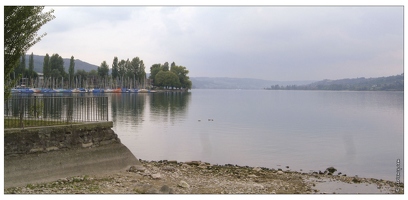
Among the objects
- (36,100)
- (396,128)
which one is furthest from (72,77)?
(36,100)

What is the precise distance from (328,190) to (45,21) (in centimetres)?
1244

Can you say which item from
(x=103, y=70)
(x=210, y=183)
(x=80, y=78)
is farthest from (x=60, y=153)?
(x=103, y=70)

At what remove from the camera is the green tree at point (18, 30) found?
15648 mm

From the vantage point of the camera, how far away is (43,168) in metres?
14.8

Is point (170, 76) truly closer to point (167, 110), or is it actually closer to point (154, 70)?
point (154, 70)

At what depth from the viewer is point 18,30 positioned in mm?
16047

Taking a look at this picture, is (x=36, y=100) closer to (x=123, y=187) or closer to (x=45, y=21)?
(x=45, y=21)

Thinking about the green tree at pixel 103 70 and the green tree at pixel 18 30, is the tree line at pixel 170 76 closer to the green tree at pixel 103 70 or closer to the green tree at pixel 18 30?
the green tree at pixel 103 70

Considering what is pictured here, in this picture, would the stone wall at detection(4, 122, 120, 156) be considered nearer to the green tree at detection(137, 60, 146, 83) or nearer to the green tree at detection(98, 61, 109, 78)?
the green tree at detection(137, 60, 146, 83)

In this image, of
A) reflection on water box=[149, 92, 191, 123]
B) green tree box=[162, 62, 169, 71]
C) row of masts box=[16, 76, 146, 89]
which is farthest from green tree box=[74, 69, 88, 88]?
reflection on water box=[149, 92, 191, 123]

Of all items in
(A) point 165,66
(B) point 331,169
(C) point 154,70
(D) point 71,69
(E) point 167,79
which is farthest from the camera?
(C) point 154,70

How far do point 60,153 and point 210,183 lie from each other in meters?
5.21

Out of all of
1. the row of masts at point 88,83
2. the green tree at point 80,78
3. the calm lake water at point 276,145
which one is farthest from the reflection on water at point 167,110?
the green tree at point 80,78

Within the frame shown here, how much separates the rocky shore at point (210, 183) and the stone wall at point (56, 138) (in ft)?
3.87
